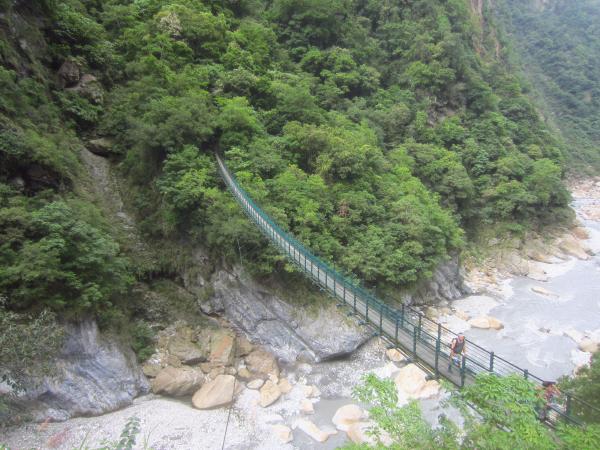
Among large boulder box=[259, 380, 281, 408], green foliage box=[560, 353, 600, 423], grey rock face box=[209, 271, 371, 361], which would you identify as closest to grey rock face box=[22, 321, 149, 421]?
large boulder box=[259, 380, 281, 408]

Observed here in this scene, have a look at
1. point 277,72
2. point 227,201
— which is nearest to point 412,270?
point 227,201

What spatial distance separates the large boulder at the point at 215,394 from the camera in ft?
31.7

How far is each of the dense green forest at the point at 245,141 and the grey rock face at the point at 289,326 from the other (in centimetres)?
128

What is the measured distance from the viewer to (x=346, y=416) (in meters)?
9.45

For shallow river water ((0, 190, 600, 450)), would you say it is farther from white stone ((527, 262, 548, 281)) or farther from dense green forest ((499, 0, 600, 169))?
dense green forest ((499, 0, 600, 169))

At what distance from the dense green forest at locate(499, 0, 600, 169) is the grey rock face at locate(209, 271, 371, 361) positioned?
43.2 meters

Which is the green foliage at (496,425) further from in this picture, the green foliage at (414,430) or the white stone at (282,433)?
the white stone at (282,433)

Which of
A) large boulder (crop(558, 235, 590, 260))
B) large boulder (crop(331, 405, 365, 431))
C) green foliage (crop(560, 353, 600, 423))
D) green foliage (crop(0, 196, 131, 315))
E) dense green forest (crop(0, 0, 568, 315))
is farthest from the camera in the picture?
large boulder (crop(558, 235, 590, 260))

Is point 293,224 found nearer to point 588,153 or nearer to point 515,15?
point 588,153

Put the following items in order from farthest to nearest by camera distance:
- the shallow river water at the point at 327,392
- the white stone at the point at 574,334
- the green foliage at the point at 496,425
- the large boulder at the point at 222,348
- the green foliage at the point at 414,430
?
the white stone at the point at 574,334 → the large boulder at the point at 222,348 → the shallow river water at the point at 327,392 → the green foliage at the point at 414,430 → the green foliage at the point at 496,425

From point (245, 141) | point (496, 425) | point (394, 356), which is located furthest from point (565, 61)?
point (496, 425)

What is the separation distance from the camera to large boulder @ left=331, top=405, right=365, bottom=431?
927 centimetres

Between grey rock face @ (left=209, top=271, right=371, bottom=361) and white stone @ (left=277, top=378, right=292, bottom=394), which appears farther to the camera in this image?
grey rock face @ (left=209, top=271, right=371, bottom=361)

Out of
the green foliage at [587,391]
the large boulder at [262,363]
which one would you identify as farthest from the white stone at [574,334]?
the large boulder at [262,363]
